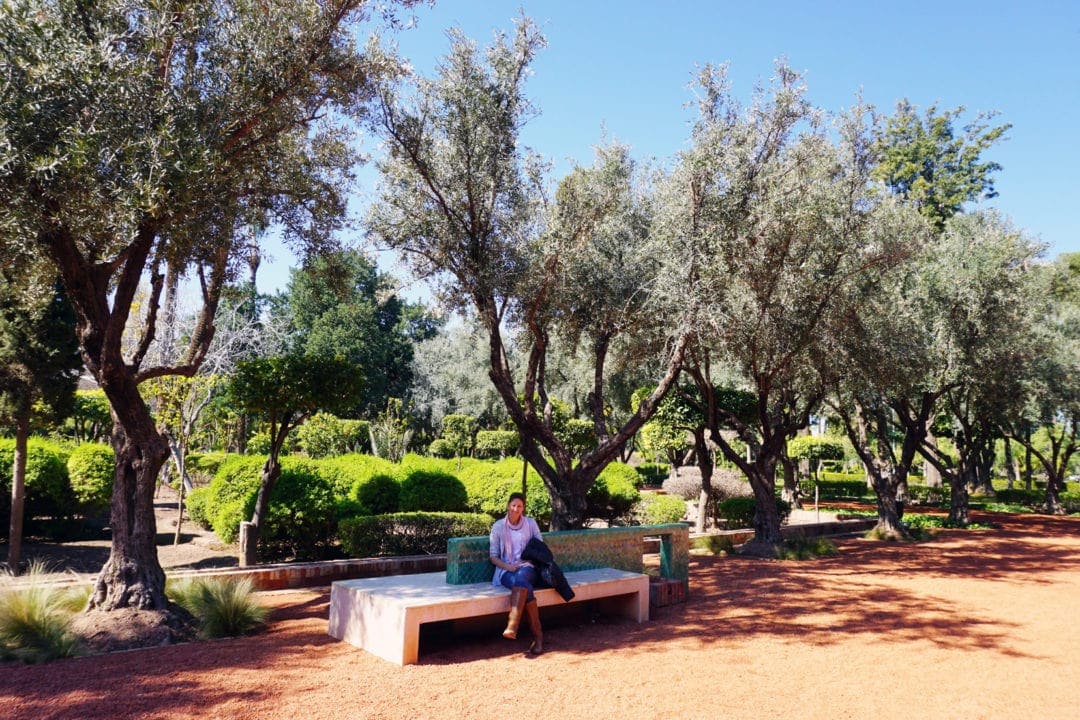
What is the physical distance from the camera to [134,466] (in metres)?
7.03

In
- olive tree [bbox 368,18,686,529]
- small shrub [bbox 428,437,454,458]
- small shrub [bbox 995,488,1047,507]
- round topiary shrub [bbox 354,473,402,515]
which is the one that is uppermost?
olive tree [bbox 368,18,686,529]

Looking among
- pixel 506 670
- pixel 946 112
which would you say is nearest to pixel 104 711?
pixel 506 670

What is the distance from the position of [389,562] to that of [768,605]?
5.07 metres

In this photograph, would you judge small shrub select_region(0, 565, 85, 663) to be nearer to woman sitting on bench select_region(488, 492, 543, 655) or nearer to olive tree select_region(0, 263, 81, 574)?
woman sitting on bench select_region(488, 492, 543, 655)

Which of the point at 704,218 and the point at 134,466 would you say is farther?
the point at 704,218

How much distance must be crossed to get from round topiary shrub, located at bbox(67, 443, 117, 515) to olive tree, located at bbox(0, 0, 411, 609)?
649 centimetres

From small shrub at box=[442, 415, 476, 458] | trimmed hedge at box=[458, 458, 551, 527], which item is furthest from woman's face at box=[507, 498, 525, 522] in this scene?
small shrub at box=[442, 415, 476, 458]

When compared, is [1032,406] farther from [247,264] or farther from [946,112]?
[247,264]

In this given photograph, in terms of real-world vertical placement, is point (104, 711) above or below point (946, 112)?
below

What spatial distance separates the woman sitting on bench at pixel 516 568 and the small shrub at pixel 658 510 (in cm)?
798

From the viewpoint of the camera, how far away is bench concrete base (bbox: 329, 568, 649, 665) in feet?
18.8

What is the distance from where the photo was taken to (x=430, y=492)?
12.9 m

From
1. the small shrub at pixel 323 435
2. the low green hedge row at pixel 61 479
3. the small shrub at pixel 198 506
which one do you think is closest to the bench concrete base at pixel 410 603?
the small shrub at pixel 198 506

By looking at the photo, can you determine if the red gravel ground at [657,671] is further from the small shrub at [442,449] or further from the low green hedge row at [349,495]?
the small shrub at [442,449]
